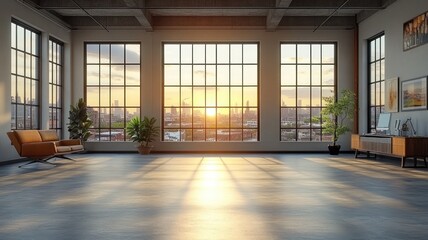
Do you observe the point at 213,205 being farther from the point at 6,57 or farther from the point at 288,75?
the point at 288,75

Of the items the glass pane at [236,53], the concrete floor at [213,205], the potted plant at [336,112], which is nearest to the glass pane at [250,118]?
the glass pane at [236,53]

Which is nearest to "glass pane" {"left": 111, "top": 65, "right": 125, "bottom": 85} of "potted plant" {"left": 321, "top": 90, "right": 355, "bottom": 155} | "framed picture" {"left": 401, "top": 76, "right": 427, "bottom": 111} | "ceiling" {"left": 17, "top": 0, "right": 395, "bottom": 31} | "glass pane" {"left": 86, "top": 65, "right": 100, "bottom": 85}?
"glass pane" {"left": 86, "top": 65, "right": 100, "bottom": 85}

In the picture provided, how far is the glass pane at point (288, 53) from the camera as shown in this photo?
1833cm

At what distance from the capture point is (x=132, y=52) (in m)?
18.4

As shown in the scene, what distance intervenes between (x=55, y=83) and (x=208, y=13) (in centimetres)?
628

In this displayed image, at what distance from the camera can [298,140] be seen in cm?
1827

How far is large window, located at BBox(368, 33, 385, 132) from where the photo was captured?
15.8m

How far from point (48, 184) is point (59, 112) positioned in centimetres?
992

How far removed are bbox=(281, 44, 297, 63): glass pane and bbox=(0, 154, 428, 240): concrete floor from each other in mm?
8924

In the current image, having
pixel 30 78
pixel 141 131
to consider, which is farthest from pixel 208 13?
pixel 30 78

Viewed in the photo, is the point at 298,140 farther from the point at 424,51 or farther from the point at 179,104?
the point at 424,51

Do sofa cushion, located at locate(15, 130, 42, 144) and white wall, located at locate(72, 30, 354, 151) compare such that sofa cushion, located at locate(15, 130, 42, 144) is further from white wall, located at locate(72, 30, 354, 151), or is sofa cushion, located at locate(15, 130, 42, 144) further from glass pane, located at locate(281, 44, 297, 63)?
glass pane, located at locate(281, 44, 297, 63)

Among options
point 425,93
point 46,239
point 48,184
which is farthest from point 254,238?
point 425,93

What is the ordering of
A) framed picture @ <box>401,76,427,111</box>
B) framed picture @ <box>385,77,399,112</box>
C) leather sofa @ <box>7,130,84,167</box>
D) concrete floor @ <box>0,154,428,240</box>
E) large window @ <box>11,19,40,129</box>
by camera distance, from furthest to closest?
framed picture @ <box>385,77,399,112</box>, large window @ <box>11,19,40,129</box>, framed picture @ <box>401,76,427,111</box>, leather sofa @ <box>7,130,84,167</box>, concrete floor @ <box>0,154,428,240</box>
